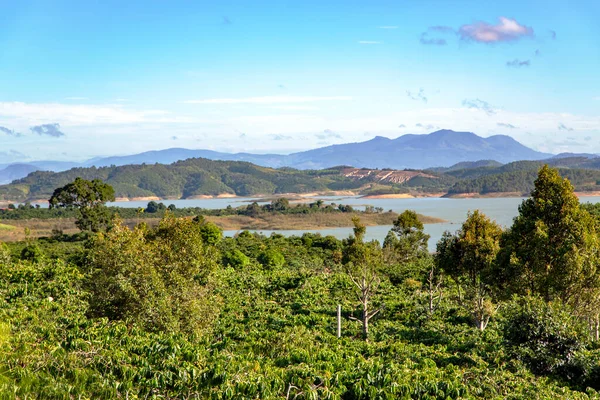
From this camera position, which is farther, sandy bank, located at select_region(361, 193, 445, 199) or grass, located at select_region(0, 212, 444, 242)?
sandy bank, located at select_region(361, 193, 445, 199)

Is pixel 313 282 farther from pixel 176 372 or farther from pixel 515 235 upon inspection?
pixel 176 372

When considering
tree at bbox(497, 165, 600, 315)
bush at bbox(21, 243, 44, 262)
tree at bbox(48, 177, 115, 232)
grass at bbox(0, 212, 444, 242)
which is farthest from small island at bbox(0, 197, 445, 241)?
tree at bbox(497, 165, 600, 315)

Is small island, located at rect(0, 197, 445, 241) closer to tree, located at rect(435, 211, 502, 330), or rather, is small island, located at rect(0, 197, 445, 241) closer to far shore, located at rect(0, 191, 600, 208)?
far shore, located at rect(0, 191, 600, 208)

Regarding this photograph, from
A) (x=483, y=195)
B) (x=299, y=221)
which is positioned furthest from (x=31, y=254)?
(x=483, y=195)

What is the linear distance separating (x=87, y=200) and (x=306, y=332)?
42531mm

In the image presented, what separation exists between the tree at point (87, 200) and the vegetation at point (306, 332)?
3134cm

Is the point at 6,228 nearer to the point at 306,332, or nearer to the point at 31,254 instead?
the point at 31,254

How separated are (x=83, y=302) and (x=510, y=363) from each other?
13.4m

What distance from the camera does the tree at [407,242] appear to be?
47809mm

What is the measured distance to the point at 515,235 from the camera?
15953mm

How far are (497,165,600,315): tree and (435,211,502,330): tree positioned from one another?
205 cm

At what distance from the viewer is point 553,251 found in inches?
579

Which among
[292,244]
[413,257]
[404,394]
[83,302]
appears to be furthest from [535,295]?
[292,244]

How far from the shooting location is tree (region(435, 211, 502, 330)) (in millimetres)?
18094
